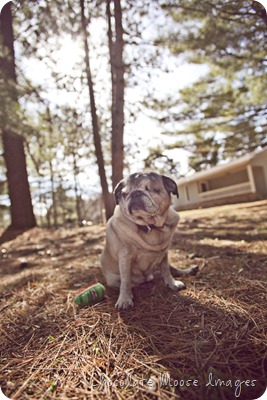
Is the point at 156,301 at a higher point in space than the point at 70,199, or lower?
lower

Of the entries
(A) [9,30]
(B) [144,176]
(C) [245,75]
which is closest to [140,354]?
(B) [144,176]

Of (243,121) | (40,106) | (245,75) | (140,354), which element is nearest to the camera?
(140,354)

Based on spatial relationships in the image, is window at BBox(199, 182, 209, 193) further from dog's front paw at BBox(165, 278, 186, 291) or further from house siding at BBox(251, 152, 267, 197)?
dog's front paw at BBox(165, 278, 186, 291)

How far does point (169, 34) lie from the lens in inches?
207

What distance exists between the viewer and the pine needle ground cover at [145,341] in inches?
37.8

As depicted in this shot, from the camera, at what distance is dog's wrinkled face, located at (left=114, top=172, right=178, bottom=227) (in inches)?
65.0

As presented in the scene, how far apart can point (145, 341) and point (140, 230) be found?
2.48 ft

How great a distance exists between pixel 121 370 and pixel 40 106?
21.0ft

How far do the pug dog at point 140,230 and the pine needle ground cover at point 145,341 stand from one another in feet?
0.43

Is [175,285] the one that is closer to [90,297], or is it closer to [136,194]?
[90,297]

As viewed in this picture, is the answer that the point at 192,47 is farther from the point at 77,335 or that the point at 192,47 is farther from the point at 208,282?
the point at 77,335

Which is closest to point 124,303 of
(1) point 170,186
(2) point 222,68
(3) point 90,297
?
(3) point 90,297

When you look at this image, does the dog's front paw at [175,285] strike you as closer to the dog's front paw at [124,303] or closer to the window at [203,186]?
the dog's front paw at [124,303]

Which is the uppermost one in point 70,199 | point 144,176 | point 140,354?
point 70,199
